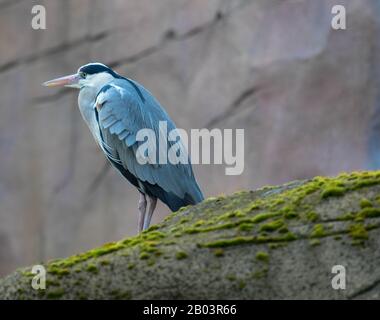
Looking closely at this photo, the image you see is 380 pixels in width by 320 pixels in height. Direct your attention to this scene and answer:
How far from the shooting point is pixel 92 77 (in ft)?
15.6

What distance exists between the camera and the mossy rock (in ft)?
9.76

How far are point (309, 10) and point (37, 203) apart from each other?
8.09 ft

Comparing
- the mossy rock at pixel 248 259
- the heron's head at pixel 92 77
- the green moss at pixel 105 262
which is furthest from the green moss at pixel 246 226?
the heron's head at pixel 92 77

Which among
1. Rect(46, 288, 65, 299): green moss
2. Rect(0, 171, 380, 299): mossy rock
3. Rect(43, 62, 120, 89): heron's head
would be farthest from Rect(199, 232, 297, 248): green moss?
Rect(43, 62, 120, 89): heron's head

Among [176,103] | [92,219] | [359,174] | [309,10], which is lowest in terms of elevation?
[359,174]

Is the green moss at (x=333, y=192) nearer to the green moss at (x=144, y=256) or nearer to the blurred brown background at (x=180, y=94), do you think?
the green moss at (x=144, y=256)

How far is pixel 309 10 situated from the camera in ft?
23.3

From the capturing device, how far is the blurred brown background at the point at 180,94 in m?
7.04

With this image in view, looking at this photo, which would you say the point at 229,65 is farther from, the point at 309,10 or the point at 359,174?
the point at 359,174

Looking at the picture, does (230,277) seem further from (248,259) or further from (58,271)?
(58,271)

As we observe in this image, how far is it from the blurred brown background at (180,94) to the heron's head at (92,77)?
243cm

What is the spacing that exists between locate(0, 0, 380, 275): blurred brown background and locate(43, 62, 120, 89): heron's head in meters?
2.43

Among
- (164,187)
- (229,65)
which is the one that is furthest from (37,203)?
(164,187)

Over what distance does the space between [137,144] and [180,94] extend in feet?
9.20
